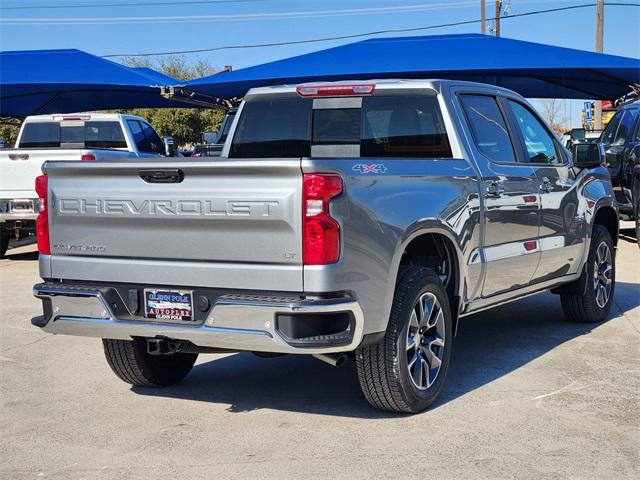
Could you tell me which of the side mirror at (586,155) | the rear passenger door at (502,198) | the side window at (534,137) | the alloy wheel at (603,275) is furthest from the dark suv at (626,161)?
the rear passenger door at (502,198)

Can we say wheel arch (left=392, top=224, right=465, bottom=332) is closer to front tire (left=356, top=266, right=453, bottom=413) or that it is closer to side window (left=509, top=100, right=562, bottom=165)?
front tire (left=356, top=266, right=453, bottom=413)

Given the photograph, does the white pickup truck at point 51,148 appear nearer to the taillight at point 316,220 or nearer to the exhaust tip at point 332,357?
the exhaust tip at point 332,357

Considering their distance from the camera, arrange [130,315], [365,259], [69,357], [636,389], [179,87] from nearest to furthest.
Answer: [365,259]
[130,315]
[636,389]
[69,357]
[179,87]

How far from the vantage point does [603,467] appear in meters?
4.25

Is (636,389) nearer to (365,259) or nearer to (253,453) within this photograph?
(365,259)

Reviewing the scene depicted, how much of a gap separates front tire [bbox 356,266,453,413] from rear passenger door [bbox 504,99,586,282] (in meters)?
1.67

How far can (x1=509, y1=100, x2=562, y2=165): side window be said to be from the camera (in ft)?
22.3

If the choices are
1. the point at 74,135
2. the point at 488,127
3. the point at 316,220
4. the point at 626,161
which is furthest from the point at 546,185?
the point at 74,135

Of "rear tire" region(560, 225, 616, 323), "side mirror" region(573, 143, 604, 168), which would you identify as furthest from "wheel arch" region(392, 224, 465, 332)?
"rear tire" region(560, 225, 616, 323)

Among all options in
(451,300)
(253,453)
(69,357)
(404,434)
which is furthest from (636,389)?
(69,357)

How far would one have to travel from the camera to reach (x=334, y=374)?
6168 mm

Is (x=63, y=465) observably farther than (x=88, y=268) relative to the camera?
No

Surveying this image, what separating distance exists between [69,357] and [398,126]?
306 centimetres

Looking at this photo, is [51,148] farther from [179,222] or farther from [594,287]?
[179,222]
